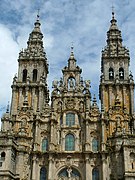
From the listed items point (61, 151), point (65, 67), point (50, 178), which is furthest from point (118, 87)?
point (50, 178)

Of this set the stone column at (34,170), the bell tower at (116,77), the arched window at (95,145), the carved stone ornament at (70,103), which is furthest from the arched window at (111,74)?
the stone column at (34,170)

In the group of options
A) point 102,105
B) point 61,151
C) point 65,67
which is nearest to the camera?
point 61,151

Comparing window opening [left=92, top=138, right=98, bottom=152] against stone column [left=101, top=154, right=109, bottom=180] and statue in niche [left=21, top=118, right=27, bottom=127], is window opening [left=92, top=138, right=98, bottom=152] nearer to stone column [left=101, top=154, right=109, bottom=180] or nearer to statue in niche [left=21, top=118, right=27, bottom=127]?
stone column [left=101, top=154, right=109, bottom=180]

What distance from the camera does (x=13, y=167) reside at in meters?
40.6

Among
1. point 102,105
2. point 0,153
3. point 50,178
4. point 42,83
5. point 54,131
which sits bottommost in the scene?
point 50,178

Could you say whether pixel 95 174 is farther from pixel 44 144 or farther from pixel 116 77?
pixel 116 77

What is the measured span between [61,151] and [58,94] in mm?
8219

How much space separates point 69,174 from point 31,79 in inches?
595

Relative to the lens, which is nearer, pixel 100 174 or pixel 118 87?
pixel 100 174

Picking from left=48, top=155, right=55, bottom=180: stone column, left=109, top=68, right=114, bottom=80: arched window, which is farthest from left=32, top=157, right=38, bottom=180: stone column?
left=109, top=68, right=114, bottom=80: arched window

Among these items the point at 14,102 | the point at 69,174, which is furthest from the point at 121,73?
the point at 69,174

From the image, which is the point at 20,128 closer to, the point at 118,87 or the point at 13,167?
the point at 13,167

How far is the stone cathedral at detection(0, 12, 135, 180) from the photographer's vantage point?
41.0m

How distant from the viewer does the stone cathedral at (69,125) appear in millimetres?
41000
